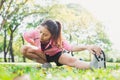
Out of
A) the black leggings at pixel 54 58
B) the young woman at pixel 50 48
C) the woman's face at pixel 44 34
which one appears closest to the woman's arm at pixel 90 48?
the young woman at pixel 50 48

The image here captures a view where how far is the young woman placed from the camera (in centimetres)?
267

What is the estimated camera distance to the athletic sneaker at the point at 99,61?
267 cm

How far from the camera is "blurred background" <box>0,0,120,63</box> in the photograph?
8.93 ft

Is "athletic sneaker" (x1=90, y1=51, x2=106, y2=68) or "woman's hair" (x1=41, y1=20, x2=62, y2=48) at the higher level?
"woman's hair" (x1=41, y1=20, x2=62, y2=48)

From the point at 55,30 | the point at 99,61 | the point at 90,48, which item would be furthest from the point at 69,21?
the point at 99,61

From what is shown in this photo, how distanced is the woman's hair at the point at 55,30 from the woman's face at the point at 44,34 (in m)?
0.03

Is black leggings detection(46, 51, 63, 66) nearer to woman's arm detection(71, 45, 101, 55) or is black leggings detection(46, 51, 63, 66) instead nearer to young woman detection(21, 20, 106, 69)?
young woman detection(21, 20, 106, 69)

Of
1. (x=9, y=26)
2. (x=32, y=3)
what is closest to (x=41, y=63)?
(x=9, y=26)

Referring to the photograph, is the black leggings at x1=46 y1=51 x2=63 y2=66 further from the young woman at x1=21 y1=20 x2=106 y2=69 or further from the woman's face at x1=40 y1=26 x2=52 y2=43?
the woman's face at x1=40 y1=26 x2=52 y2=43

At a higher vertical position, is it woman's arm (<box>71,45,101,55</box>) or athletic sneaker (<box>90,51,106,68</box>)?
woman's arm (<box>71,45,101,55</box>)

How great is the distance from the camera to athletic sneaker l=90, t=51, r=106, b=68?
8.77 ft

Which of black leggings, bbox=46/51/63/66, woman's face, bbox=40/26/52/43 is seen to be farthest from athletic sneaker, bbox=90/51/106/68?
woman's face, bbox=40/26/52/43

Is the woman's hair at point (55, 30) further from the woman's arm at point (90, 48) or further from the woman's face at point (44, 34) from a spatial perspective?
the woman's arm at point (90, 48)

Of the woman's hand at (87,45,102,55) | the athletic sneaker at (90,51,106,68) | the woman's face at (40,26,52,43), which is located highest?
the woman's face at (40,26,52,43)
